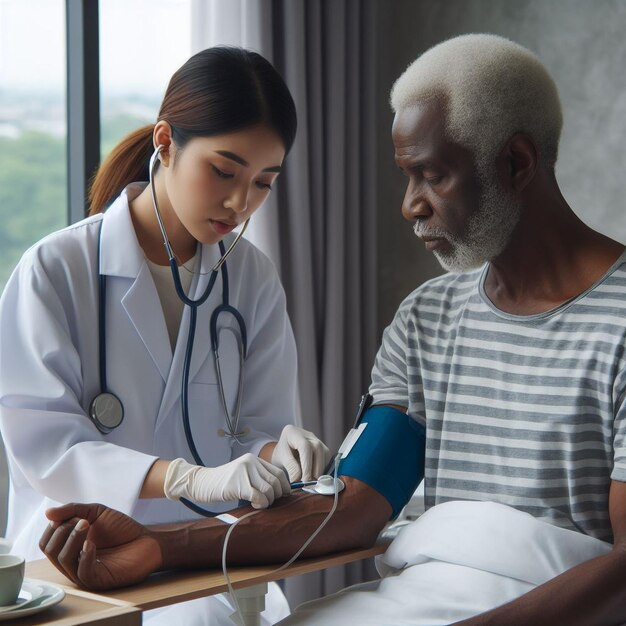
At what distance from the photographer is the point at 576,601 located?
126 cm

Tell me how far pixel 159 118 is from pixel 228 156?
0.69 feet

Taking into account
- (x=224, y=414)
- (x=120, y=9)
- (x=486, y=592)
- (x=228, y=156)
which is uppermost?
(x=120, y=9)

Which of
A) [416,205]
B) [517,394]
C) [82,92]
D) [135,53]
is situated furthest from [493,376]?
[135,53]

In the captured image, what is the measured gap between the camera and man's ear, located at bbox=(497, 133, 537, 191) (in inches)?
61.0

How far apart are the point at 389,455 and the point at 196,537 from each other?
1.27 ft

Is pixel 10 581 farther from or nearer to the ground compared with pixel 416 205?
nearer to the ground

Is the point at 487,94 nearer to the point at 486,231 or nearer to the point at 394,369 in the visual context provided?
the point at 486,231

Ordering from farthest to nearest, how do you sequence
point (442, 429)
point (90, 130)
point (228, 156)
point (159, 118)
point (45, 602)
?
point (90, 130)
point (159, 118)
point (228, 156)
point (442, 429)
point (45, 602)

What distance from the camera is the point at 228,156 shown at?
1.74m

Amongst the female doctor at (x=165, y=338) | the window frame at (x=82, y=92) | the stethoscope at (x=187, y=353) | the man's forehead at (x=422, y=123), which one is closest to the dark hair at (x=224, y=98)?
the female doctor at (x=165, y=338)

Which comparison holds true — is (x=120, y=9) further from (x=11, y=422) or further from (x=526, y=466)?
(x=526, y=466)

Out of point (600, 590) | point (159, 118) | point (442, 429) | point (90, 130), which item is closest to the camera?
point (600, 590)

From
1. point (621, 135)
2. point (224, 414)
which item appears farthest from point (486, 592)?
point (621, 135)

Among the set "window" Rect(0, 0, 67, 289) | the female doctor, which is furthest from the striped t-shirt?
"window" Rect(0, 0, 67, 289)
